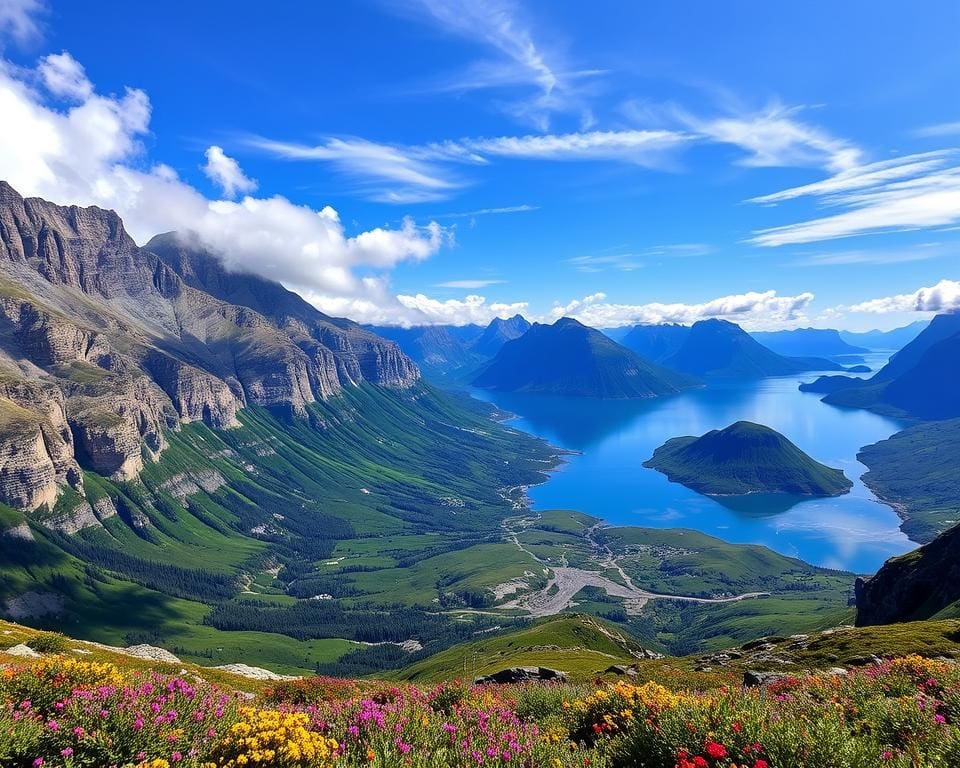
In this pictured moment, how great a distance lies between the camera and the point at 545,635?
565 ft

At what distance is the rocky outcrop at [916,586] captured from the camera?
103 m

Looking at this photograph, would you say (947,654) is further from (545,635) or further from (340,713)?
(545,635)

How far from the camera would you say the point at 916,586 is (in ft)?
362

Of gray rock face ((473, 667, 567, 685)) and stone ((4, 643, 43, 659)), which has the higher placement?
stone ((4, 643, 43, 659))

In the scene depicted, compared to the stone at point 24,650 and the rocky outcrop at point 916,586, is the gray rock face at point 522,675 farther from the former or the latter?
the rocky outcrop at point 916,586

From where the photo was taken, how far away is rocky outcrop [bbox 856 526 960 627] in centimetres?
10269

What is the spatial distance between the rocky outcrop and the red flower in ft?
391

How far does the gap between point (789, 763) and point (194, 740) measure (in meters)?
15.5

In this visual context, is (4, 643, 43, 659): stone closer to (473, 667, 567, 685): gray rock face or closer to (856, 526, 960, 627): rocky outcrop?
(473, 667, 567, 685): gray rock face

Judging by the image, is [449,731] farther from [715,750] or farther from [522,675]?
[522,675]

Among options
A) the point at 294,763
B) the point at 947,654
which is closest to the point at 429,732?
the point at 294,763

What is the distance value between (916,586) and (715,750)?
13618cm

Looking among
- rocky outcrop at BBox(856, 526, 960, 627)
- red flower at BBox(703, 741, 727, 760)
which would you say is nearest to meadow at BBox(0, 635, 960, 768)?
red flower at BBox(703, 741, 727, 760)

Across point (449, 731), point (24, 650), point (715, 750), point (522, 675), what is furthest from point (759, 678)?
point (24, 650)
